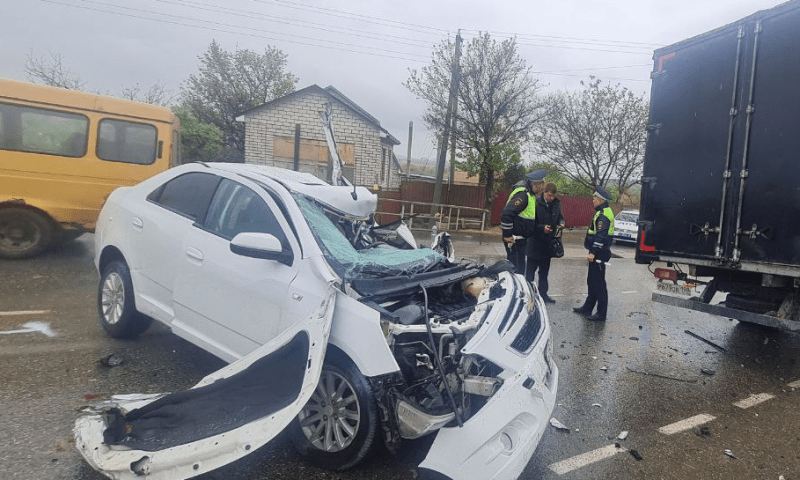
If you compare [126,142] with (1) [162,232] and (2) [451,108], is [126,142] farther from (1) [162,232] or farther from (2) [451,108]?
(2) [451,108]

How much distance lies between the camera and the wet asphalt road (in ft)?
9.62

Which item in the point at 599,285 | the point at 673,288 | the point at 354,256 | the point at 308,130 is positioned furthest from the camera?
the point at 308,130

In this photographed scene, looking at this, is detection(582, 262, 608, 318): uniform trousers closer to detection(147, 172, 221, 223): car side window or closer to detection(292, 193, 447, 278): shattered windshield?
detection(292, 193, 447, 278): shattered windshield

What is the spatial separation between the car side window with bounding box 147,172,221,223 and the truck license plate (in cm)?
475

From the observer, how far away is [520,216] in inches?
274

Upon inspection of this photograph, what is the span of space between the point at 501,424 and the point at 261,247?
169 cm

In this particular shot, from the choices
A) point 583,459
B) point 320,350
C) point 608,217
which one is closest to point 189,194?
point 320,350

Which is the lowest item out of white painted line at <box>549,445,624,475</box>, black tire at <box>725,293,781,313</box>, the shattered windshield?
white painted line at <box>549,445,624,475</box>

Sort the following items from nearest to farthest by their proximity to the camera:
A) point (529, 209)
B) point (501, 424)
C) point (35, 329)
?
point (501, 424), point (35, 329), point (529, 209)

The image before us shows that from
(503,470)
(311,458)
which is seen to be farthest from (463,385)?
(311,458)

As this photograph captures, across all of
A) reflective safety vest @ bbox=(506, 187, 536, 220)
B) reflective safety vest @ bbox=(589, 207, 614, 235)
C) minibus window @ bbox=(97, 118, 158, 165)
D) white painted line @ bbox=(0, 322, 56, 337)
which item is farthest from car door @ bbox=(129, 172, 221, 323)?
reflective safety vest @ bbox=(589, 207, 614, 235)

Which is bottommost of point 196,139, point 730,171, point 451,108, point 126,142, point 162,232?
point 162,232

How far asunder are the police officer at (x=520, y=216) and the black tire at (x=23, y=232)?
692cm

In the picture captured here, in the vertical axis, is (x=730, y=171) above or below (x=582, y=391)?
above
